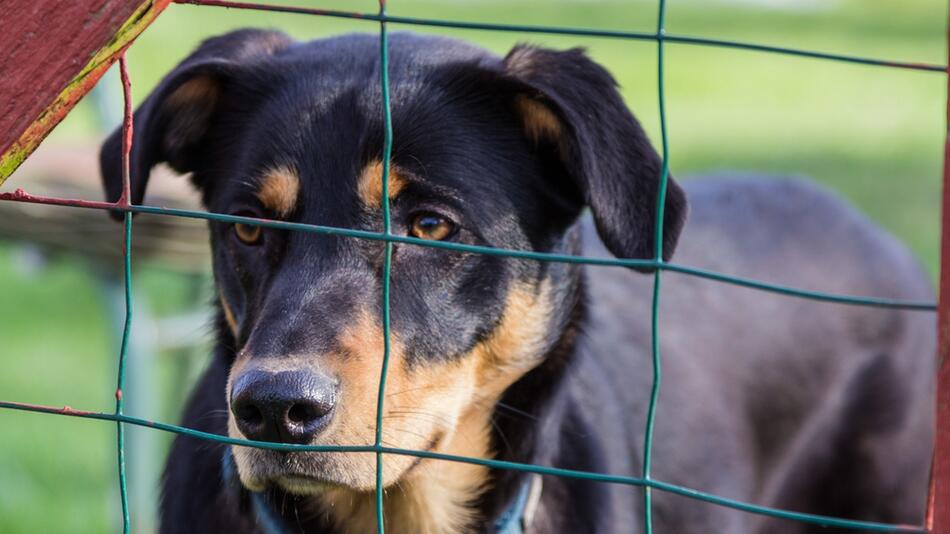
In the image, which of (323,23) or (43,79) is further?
(323,23)

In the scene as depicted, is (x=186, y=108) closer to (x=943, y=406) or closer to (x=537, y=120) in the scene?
(x=537, y=120)

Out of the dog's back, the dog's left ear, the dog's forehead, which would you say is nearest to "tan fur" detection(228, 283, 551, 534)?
the dog's left ear

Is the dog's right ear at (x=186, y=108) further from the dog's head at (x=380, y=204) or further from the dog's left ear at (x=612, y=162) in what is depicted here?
the dog's left ear at (x=612, y=162)

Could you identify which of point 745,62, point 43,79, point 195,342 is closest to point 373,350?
point 43,79

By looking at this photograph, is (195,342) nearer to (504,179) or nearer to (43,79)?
(504,179)

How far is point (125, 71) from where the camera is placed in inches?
79.7

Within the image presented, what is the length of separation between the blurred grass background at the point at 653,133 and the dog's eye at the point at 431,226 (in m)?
0.57

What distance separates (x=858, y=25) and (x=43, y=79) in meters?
16.8

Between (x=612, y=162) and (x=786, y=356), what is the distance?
1864 millimetres

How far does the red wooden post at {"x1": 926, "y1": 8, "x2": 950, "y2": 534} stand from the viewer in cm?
161

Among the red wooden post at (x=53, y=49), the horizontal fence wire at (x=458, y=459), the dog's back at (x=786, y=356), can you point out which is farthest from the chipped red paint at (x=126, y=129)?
the dog's back at (x=786, y=356)

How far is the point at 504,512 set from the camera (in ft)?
9.45

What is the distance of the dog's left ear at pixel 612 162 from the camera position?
2473mm

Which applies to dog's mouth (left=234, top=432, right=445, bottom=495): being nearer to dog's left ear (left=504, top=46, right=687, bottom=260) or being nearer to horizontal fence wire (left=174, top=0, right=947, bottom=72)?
dog's left ear (left=504, top=46, right=687, bottom=260)
